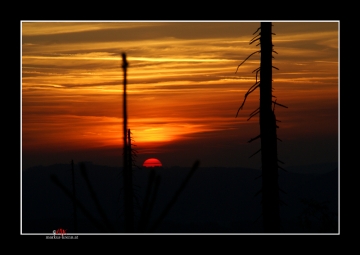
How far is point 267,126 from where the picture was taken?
12.9 meters

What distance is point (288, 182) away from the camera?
109438 millimetres

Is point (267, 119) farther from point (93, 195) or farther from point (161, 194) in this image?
point (161, 194)

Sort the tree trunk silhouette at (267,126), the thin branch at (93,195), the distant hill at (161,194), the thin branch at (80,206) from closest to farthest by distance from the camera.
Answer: the thin branch at (93,195) < the thin branch at (80,206) < the tree trunk silhouette at (267,126) < the distant hill at (161,194)

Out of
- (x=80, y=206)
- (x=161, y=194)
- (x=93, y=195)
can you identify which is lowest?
(x=161, y=194)

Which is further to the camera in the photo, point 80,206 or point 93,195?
A: point 80,206

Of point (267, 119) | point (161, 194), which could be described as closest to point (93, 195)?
point (267, 119)

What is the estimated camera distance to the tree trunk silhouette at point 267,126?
12820mm

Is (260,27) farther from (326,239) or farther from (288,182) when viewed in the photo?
(288,182)

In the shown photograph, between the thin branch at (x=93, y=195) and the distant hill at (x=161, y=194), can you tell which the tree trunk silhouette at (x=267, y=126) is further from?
the thin branch at (x=93, y=195)

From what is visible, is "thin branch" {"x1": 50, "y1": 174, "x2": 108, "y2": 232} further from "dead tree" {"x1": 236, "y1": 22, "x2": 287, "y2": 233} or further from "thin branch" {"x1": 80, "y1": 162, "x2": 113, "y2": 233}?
"dead tree" {"x1": 236, "y1": 22, "x2": 287, "y2": 233}

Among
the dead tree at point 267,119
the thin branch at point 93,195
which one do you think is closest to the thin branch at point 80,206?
the thin branch at point 93,195

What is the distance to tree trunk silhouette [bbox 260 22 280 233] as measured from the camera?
12.8m
